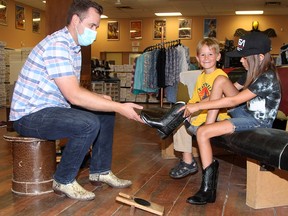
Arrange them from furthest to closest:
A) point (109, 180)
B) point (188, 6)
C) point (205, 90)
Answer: point (188, 6), point (205, 90), point (109, 180)

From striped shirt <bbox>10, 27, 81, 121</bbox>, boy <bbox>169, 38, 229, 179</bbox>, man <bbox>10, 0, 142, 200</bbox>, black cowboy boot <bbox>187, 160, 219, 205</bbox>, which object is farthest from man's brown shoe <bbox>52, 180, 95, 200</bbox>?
boy <bbox>169, 38, 229, 179</bbox>

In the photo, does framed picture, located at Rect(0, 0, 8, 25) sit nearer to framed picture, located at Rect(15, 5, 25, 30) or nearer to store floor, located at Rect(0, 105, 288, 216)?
framed picture, located at Rect(15, 5, 25, 30)

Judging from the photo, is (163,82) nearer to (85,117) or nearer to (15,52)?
(85,117)

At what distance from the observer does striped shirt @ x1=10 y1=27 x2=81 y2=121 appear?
2.23 m

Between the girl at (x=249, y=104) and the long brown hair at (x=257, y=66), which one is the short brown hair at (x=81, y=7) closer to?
the girl at (x=249, y=104)

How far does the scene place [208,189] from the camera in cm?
234

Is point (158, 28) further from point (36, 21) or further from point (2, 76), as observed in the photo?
point (2, 76)

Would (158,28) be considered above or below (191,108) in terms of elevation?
above

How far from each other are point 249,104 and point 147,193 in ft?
2.95

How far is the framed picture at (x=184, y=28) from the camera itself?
14102 millimetres

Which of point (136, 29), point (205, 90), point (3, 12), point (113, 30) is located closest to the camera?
point (205, 90)

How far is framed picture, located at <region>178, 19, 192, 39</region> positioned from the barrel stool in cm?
1224

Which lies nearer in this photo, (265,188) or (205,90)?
(265,188)

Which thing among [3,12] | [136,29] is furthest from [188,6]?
[3,12]
